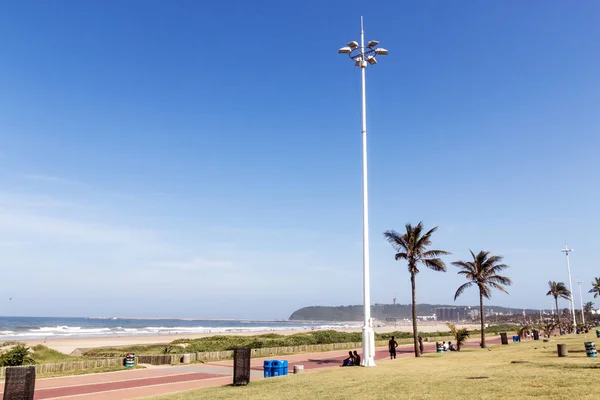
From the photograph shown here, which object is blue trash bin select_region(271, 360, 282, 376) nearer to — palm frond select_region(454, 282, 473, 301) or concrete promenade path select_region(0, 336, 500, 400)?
→ concrete promenade path select_region(0, 336, 500, 400)

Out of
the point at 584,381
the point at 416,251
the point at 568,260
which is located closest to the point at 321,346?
the point at 416,251

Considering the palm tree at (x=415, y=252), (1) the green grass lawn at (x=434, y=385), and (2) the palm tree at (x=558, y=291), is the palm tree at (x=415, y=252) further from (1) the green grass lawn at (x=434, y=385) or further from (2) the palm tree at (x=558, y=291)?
(2) the palm tree at (x=558, y=291)

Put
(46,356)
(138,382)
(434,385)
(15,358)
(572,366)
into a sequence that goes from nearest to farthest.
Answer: (434,385)
(572,366)
(138,382)
(15,358)
(46,356)

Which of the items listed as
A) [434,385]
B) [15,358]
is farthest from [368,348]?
[15,358]

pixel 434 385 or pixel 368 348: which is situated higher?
pixel 368 348

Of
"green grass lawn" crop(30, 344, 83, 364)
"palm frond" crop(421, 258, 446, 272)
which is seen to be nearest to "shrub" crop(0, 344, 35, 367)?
"green grass lawn" crop(30, 344, 83, 364)

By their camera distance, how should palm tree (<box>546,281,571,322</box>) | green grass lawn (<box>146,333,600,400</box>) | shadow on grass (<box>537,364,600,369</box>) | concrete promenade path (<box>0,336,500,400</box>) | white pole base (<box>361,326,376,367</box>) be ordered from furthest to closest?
palm tree (<box>546,281,571,322</box>) < white pole base (<box>361,326,376,367</box>) < concrete promenade path (<box>0,336,500,400</box>) < shadow on grass (<box>537,364,600,369</box>) < green grass lawn (<box>146,333,600,400</box>)

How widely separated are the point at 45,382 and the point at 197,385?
8.10 meters

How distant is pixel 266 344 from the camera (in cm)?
4716

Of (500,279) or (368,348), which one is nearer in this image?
(368,348)

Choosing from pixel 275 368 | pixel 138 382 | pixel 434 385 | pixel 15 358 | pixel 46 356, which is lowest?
pixel 46 356

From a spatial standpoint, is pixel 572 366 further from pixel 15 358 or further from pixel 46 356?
pixel 46 356

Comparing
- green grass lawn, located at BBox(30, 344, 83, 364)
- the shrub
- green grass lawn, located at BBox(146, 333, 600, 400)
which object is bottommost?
green grass lawn, located at BBox(30, 344, 83, 364)

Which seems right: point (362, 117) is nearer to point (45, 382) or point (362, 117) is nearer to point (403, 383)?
point (403, 383)
